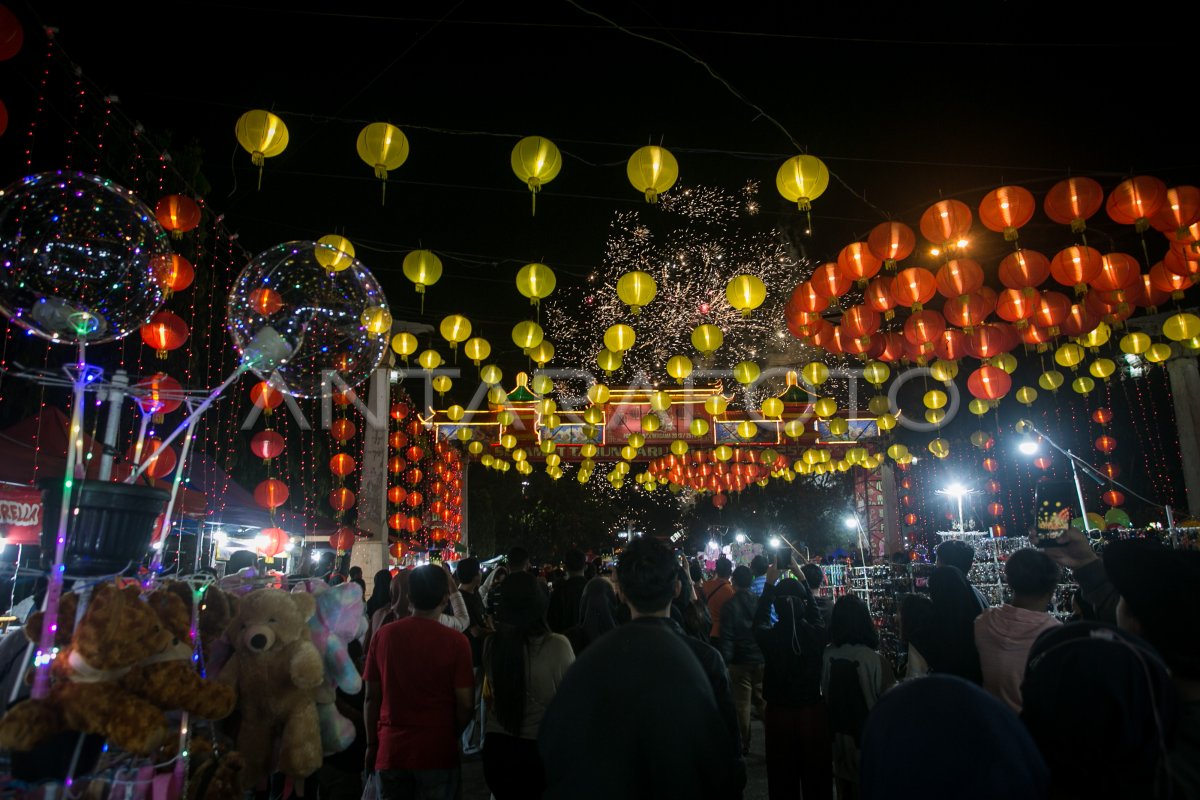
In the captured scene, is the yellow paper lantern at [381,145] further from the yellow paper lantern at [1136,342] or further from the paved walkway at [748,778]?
the yellow paper lantern at [1136,342]

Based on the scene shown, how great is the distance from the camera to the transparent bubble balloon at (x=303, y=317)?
3.17 metres

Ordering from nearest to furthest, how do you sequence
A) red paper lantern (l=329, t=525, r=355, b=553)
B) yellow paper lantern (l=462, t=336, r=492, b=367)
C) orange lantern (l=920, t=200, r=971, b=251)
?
1. orange lantern (l=920, t=200, r=971, b=251)
2. yellow paper lantern (l=462, t=336, r=492, b=367)
3. red paper lantern (l=329, t=525, r=355, b=553)

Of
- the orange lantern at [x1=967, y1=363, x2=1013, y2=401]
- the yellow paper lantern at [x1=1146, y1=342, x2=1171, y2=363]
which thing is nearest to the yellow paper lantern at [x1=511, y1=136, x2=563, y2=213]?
the orange lantern at [x1=967, y1=363, x2=1013, y2=401]

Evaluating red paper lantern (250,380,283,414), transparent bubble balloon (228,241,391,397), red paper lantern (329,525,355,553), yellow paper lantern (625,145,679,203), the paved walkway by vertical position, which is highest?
yellow paper lantern (625,145,679,203)

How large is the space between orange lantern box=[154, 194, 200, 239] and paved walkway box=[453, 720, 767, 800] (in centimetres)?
562

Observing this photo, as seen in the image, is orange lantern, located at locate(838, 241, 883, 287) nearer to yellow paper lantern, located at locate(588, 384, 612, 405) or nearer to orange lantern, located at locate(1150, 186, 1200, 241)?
orange lantern, located at locate(1150, 186, 1200, 241)

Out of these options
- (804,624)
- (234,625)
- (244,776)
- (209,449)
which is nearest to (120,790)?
(244,776)

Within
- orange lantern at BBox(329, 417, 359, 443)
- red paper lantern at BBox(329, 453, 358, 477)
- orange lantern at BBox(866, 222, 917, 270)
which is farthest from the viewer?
red paper lantern at BBox(329, 453, 358, 477)

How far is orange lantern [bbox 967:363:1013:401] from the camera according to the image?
10.2 meters

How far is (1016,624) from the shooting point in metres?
2.93

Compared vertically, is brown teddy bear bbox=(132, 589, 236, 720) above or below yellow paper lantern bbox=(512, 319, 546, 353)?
below

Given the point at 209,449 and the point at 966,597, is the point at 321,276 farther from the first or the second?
the point at 209,449

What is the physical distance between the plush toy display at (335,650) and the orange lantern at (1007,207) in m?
6.60

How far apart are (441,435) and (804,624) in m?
15.7
